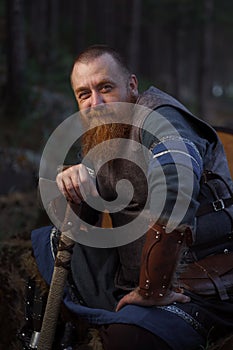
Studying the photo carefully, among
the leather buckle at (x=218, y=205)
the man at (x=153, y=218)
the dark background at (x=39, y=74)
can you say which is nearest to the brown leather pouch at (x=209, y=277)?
the man at (x=153, y=218)

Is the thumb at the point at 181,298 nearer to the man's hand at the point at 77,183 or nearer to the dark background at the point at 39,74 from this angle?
the man's hand at the point at 77,183

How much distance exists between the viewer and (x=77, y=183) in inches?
119

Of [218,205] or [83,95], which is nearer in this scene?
[218,205]

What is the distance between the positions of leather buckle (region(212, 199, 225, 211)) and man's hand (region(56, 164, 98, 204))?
0.62 metres

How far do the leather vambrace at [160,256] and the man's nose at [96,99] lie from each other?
2.71ft

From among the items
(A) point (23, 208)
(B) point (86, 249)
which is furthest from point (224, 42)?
(B) point (86, 249)

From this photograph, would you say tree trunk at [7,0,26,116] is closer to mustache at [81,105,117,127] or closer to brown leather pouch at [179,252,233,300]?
mustache at [81,105,117,127]

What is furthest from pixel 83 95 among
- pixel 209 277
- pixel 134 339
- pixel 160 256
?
pixel 134 339

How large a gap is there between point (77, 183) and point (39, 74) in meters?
14.0

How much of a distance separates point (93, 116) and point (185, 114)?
1.69 ft

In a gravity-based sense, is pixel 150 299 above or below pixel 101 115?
below

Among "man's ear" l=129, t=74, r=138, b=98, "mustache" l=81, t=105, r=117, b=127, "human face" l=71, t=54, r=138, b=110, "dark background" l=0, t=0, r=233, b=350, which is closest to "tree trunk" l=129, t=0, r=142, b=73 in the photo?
"dark background" l=0, t=0, r=233, b=350

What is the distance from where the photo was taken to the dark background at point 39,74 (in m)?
4.85

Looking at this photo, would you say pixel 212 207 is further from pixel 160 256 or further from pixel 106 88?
pixel 106 88
